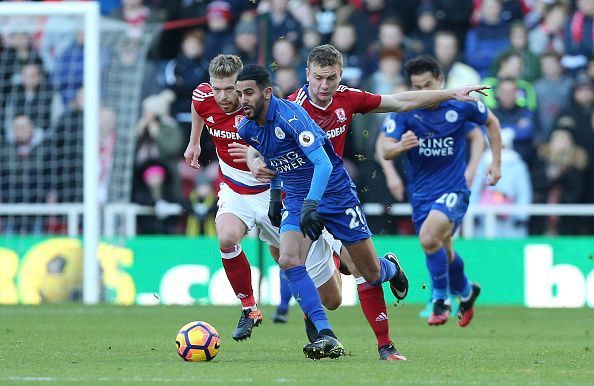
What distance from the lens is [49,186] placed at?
1858cm

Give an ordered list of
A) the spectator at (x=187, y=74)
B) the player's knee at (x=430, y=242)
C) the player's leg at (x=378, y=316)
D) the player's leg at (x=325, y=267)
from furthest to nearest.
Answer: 1. the spectator at (x=187, y=74)
2. the player's knee at (x=430, y=242)
3. the player's leg at (x=325, y=267)
4. the player's leg at (x=378, y=316)

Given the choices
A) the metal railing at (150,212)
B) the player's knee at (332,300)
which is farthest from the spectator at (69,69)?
the player's knee at (332,300)

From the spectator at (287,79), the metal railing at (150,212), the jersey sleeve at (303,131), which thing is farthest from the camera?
the spectator at (287,79)

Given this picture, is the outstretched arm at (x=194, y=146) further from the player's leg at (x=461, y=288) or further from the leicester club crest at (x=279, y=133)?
the player's leg at (x=461, y=288)

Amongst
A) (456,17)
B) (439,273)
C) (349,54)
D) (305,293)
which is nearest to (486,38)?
(456,17)

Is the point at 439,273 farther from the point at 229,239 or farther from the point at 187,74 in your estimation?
the point at 187,74

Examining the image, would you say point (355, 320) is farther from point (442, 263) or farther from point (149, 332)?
point (149, 332)

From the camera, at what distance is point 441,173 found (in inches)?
500

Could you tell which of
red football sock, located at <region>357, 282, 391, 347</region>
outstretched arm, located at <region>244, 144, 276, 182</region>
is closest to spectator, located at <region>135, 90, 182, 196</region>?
outstretched arm, located at <region>244, 144, 276, 182</region>

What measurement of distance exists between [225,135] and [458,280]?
11.0 feet

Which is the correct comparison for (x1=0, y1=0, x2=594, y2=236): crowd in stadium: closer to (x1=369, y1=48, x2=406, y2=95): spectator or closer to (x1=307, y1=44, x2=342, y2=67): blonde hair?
(x1=369, y1=48, x2=406, y2=95): spectator

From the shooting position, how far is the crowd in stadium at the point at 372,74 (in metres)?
17.0

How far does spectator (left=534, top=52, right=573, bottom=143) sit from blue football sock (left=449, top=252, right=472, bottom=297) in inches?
195

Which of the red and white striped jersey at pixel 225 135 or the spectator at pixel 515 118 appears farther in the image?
the spectator at pixel 515 118
